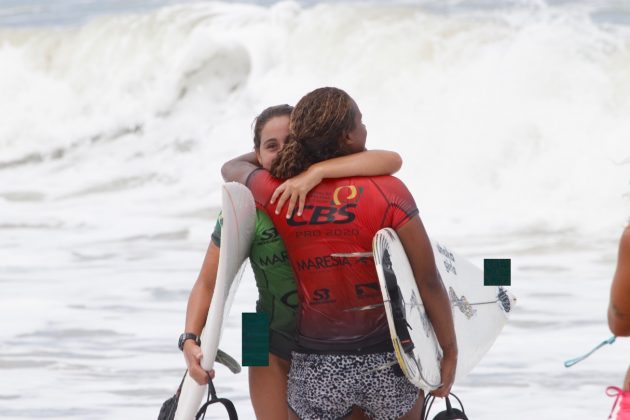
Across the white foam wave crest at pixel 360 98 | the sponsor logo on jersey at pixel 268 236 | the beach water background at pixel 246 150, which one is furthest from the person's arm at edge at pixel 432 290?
the white foam wave crest at pixel 360 98

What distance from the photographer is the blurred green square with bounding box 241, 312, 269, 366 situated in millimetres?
2848

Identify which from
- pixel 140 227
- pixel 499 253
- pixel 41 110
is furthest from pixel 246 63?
pixel 499 253

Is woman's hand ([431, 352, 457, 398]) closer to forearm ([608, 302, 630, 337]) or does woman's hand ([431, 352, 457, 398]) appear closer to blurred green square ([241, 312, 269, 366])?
blurred green square ([241, 312, 269, 366])

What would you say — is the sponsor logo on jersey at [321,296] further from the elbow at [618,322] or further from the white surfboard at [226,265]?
the elbow at [618,322]

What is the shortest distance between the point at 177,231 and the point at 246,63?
901cm

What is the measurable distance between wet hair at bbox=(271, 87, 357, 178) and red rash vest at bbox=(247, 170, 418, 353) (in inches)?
2.9

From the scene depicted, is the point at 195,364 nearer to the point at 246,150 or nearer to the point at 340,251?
the point at 340,251

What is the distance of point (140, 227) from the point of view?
1463cm

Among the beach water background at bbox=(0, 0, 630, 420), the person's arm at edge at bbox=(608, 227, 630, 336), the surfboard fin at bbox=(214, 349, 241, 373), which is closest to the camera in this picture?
the person's arm at edge at bbox=(608, 227, 630, 336)

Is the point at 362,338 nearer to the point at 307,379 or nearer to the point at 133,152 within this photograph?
the point at 307,379

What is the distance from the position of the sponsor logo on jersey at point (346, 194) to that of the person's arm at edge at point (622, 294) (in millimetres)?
680

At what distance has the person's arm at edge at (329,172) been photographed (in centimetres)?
294

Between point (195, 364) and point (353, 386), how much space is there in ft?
1.21

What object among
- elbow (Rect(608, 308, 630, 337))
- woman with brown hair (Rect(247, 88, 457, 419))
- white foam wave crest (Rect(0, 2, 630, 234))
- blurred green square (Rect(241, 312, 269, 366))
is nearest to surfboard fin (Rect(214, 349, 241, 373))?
woman with brown hair (Rect(247, 88, 457, 419))
